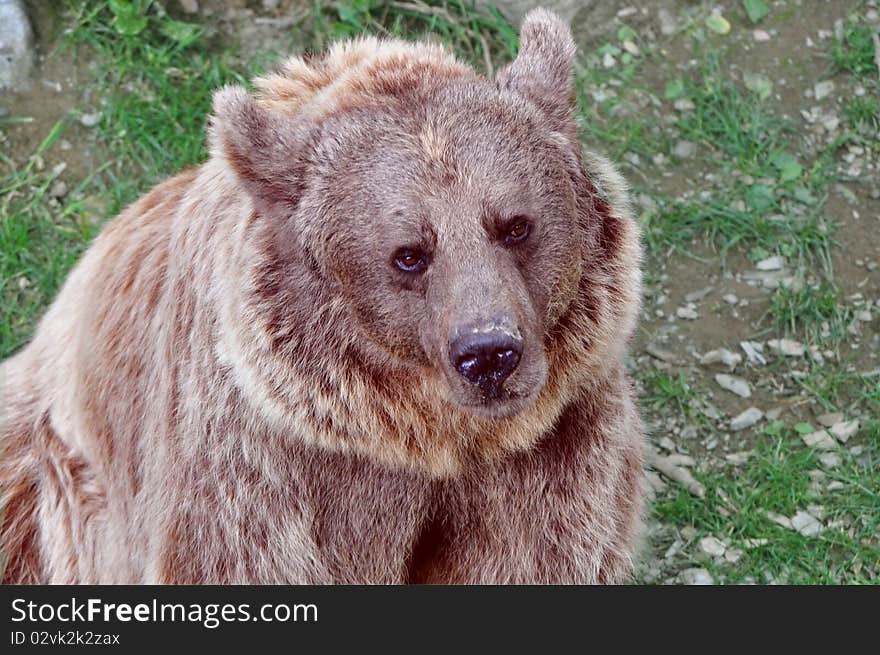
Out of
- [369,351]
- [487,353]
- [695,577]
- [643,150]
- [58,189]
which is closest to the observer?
[487,353]

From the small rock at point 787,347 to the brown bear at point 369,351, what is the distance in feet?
5.75

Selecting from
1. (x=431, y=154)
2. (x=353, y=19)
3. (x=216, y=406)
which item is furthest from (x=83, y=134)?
(x=431, y=154)

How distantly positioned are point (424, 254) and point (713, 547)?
8.68 ft

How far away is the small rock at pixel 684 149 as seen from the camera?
677 centimetres

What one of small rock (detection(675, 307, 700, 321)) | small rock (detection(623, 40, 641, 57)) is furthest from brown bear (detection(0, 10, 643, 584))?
small rock (detection(623, 40, 641, 57))

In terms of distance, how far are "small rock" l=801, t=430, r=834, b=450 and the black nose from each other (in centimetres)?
274

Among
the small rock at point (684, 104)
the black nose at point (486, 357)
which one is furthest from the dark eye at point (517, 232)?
the small rock at point (684, 104)

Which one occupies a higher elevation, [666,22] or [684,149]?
[666,22]

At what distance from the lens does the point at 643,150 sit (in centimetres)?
674

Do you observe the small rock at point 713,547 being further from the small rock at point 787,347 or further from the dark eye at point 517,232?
the dark eye at point 517,232

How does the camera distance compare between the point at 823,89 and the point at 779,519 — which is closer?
the point at 779,519

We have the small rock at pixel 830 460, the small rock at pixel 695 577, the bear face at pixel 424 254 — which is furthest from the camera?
the small rock at pixel 830 460

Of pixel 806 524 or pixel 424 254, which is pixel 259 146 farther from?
pixel 806 524

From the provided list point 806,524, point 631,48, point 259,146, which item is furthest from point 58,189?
point 806,524
